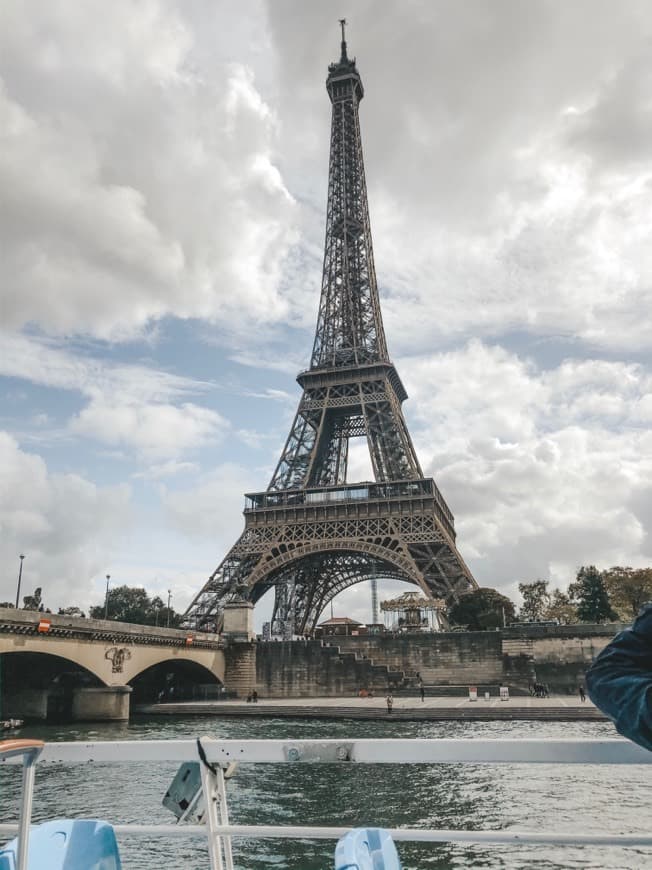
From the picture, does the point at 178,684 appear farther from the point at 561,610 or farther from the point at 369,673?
the point at 561,610

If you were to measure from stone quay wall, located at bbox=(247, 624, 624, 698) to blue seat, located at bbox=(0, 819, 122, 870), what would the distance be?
47.6m

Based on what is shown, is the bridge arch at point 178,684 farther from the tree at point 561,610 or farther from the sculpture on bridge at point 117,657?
the tree at point 561,610

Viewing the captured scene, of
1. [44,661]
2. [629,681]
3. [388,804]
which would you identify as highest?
[44,661]

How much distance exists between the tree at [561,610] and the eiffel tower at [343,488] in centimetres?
2273

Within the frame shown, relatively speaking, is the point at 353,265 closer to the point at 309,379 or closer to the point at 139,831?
the point at 309,379

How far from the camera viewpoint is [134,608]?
262 ft

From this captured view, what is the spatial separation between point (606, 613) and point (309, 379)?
34541 mm

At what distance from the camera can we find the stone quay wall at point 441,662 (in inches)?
1891

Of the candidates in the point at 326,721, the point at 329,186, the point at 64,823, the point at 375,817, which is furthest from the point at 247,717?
the point at 329,186

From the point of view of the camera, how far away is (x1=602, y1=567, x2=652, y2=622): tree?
68562 millimetres

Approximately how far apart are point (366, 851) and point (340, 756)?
57 cm

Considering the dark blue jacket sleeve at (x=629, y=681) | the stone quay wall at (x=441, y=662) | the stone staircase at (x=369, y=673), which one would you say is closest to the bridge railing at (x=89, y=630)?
the stone quay wall at (x=441, y=662)

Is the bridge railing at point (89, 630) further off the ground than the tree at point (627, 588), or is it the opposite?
the tree at point (627, 588)

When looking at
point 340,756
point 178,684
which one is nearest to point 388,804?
point 340,756
